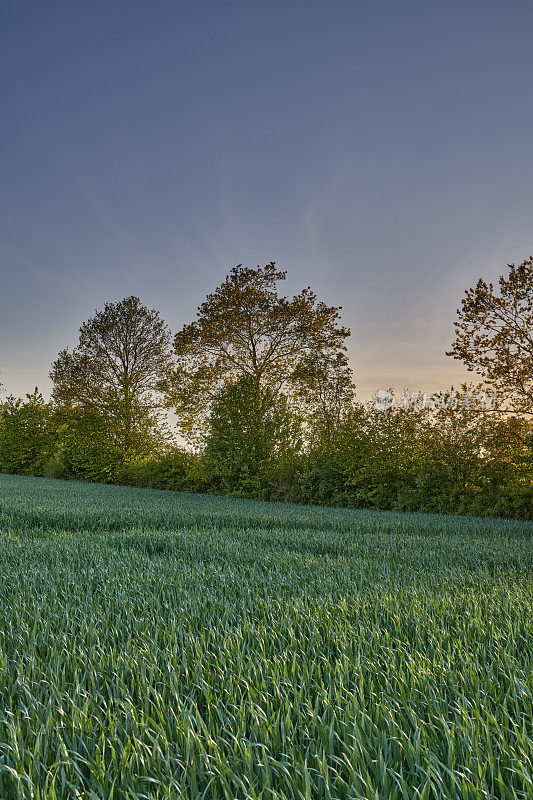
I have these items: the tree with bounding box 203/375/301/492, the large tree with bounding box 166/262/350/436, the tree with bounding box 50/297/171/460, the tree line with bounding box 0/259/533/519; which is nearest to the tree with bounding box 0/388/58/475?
the tree line with bounding box 0/259/533/519

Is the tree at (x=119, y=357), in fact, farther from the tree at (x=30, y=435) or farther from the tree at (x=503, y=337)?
the tree at (x=503, y=337)

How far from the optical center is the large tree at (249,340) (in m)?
20.4

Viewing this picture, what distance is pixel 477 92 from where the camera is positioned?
371 inches

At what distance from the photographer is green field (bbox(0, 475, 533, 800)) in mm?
1064

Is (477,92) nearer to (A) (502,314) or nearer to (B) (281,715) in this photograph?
(A) (502,314)

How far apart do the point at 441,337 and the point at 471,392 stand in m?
2.21

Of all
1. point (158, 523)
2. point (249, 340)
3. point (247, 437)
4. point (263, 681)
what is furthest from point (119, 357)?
point (263, 681)

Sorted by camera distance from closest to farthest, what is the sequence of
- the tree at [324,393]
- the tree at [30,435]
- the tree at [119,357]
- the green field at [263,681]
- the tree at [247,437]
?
the green field at [263,681] → the tree at [247,437] → the tree at [324,393] → the tree at [119,357] → the tree at [30,435]

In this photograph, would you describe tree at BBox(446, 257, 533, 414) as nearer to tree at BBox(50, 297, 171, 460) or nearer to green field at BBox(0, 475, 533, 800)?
green field at BBox(0, 475, 533, 800)

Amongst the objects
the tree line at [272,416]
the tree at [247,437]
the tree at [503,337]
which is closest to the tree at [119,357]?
the tree line at [272,416]

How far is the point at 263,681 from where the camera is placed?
1.53 m

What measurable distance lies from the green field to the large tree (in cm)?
1655

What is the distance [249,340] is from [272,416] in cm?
473

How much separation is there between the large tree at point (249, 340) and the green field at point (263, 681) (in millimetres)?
16548
